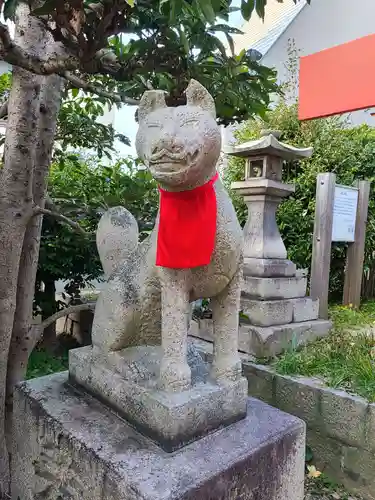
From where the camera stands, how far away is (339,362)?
7.74 ft

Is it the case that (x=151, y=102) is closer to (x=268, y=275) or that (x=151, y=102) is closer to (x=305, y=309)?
(x=268, y=275)

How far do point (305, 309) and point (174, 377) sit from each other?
203 cm

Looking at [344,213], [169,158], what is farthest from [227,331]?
[344,213]

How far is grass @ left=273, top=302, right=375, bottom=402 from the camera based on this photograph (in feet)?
6.95

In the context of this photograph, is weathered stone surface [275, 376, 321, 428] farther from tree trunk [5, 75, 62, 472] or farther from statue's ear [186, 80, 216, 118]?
statue's ear [186, 80, 216, 118]

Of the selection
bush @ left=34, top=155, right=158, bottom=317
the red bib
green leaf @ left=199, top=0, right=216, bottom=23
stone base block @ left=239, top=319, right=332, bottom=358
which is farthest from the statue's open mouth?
stone base block @ left=239, top=319, right=332, bottom=358

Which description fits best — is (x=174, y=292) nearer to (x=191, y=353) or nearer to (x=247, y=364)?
(x=191, y=353)

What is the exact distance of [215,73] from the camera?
1530mm

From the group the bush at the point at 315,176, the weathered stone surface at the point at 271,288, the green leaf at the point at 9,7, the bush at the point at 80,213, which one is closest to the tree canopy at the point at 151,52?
the green leaf at the point at 9,7

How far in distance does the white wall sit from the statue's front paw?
814 cm

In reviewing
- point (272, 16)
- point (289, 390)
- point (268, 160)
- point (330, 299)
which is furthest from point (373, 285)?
point (272, 16)

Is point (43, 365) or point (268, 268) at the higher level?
point (268, 268)

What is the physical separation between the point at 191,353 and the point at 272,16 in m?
11.1

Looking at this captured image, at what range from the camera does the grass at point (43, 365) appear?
2725mm
